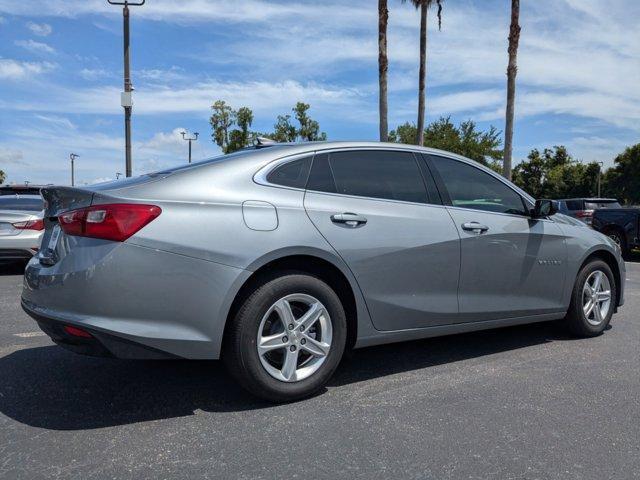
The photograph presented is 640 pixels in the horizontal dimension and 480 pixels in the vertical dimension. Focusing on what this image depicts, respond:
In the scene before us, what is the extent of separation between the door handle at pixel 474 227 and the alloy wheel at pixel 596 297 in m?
1.45

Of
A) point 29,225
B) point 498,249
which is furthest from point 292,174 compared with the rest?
point 29,225

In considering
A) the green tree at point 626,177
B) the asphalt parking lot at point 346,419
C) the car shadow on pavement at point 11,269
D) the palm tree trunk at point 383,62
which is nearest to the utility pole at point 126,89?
the car shadow on pavement at point 11,269

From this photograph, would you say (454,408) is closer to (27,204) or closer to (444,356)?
(444,356)

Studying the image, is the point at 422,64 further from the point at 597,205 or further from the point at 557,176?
the point at 557,176

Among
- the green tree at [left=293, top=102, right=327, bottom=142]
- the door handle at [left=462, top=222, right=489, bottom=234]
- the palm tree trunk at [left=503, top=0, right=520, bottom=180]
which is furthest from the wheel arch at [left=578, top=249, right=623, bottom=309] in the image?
the green tree at [left=293, top=102, right=327, bottom=142]

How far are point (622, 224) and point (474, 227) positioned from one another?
39.2 feet

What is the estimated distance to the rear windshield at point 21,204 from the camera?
9547mm

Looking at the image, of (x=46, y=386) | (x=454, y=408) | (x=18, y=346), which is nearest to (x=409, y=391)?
(x=454, y=408)

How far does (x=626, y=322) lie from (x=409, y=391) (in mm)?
3379

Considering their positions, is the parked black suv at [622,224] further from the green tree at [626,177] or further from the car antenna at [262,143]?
the green tree at [626,177]

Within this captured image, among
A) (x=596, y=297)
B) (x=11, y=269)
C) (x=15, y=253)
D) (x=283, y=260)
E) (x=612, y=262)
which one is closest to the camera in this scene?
(x=283, y=260)

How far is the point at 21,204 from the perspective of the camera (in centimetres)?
966

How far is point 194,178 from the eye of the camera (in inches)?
135

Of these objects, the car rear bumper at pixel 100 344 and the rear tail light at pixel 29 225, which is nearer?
the car rear bumper at pixel 100 344
